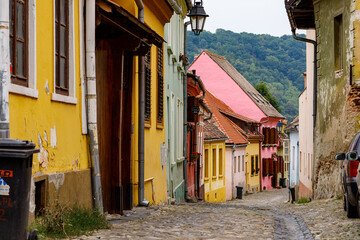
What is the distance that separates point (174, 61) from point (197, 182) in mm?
11090

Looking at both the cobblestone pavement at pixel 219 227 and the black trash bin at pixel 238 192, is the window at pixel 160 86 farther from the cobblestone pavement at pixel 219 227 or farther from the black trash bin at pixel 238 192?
the black trash bin at pixel 238 192

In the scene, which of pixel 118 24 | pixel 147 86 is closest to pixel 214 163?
pixel 147 86

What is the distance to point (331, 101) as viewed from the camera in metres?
19.0

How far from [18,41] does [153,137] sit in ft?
31.7

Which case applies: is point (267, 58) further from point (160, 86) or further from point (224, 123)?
point (160, 86)

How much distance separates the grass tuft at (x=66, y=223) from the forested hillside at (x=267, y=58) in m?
86.6

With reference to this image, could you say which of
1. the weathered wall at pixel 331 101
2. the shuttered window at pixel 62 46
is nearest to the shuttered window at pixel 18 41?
the shuttered window at pixel 62 46

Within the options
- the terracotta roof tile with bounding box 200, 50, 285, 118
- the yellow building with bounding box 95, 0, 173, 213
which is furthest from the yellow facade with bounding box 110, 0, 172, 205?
the terracotta roof tile with bounding box 200, 50, 285, 118

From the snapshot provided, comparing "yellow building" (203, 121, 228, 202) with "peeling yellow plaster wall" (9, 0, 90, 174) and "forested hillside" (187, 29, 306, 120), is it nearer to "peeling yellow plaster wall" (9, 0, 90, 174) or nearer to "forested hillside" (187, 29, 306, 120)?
"peeling yellow plaster wall" (9, 0, 90, 174)

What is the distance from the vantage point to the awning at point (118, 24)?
10.8m

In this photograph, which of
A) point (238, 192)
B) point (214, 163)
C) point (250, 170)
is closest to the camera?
point (214, 163)

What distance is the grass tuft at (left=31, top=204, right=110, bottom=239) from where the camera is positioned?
7.78 meters

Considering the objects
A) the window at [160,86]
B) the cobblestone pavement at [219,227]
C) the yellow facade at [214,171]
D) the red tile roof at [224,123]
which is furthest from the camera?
the red tile roof at [224,123]

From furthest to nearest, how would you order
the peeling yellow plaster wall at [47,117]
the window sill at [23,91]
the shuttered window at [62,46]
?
1. the shuttered window at [62,46]
2. the peeling yellow plaster wall at [47,117]
3. the window sill at [23,91]
